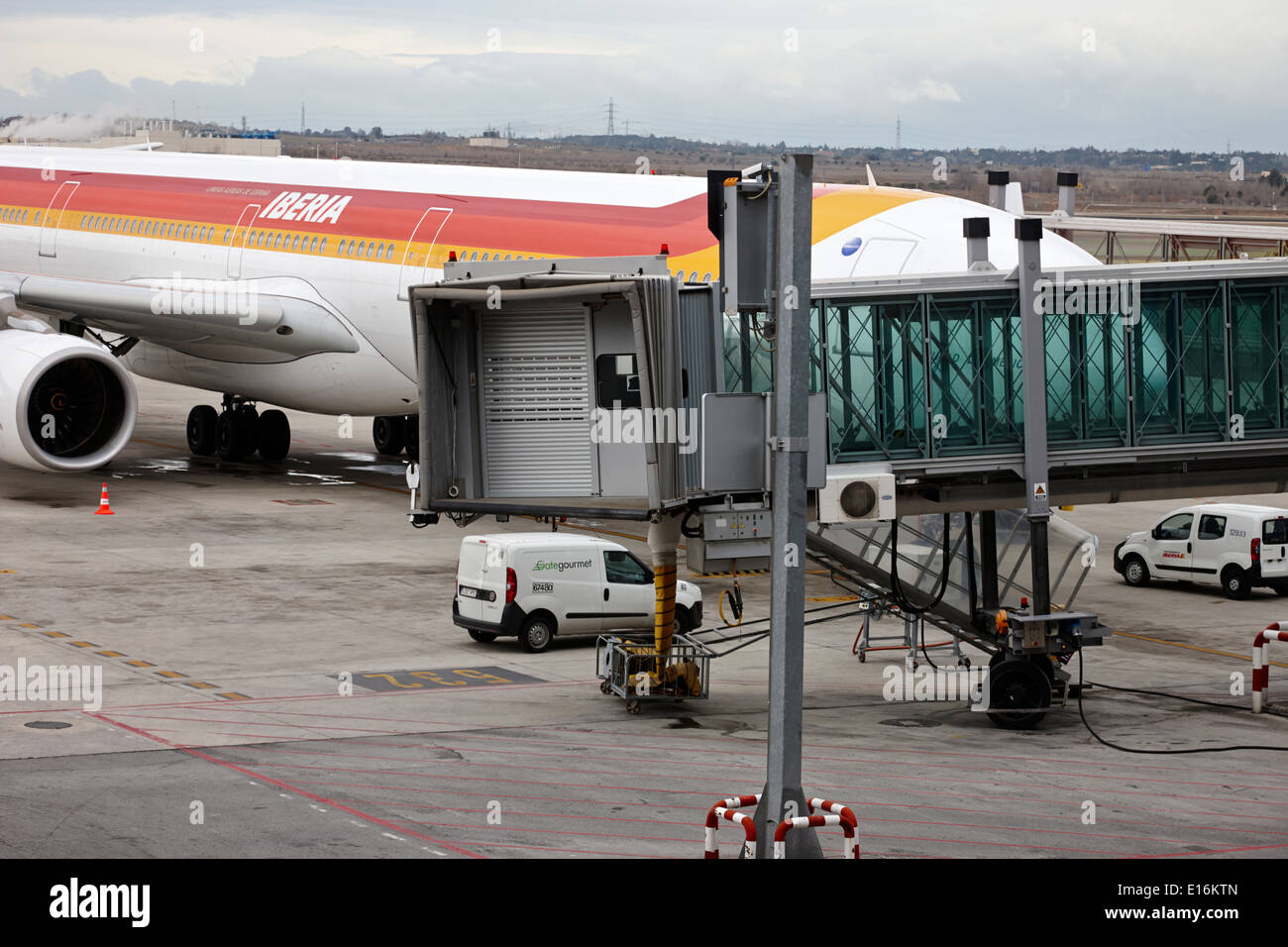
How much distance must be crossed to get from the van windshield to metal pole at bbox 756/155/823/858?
2026cm

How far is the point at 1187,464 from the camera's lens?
65.9 feet

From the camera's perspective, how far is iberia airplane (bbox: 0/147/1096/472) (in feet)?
99.5

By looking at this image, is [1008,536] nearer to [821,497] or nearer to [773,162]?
[821,497]

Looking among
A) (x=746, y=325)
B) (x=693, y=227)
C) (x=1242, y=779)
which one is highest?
(x=693, y=227)

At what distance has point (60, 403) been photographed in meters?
34.2

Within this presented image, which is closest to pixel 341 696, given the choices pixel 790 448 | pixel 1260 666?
pixel 790 448

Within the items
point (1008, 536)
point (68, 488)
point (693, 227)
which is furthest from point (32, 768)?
point (68, 488)

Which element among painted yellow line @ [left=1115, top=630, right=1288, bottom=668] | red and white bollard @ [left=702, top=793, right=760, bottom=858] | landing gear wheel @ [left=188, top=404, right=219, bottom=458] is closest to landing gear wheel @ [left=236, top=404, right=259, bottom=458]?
landing gear wheel @ [left=188, top=404, right=219, bottom=458]

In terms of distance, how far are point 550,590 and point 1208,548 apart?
12.7 m

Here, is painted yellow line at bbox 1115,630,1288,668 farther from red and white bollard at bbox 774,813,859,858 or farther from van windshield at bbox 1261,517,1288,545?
red and white bollard at bbox 774,813,859,858

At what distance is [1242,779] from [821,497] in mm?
5066

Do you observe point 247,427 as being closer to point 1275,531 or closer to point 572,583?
point 572,583

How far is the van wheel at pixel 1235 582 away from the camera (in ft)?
95.0
